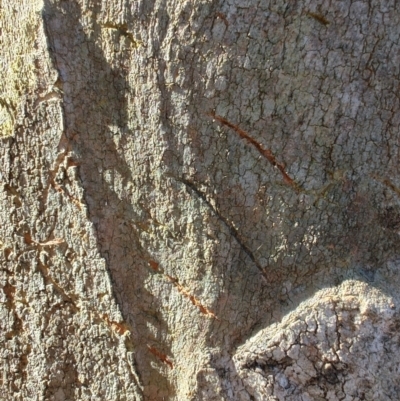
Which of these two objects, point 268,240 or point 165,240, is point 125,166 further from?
point 268,240

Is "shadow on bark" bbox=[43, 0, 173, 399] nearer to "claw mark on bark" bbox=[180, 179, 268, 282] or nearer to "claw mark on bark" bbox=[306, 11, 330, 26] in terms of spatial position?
"claw mark on bark" bbox=[180, 179, 268, 282]

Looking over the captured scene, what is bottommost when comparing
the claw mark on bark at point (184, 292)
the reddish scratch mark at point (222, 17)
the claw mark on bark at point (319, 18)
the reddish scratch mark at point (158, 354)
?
the reddish scratch mark at point (158, 354)

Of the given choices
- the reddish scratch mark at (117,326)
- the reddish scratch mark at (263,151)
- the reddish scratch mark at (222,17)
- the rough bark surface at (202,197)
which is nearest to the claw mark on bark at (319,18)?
the rough bark surface at (202,197)

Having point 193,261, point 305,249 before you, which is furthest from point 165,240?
point 305,249

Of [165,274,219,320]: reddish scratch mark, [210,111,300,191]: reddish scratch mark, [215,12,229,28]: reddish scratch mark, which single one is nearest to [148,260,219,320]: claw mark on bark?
[165,274,219,320]: reddish scratch mark

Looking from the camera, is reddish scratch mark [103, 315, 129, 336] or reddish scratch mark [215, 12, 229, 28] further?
reddish scratch mark [103, 315, 129, 336]

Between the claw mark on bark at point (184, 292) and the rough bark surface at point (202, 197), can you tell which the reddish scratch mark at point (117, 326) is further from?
the claw mark on bark at point (184, 292)
